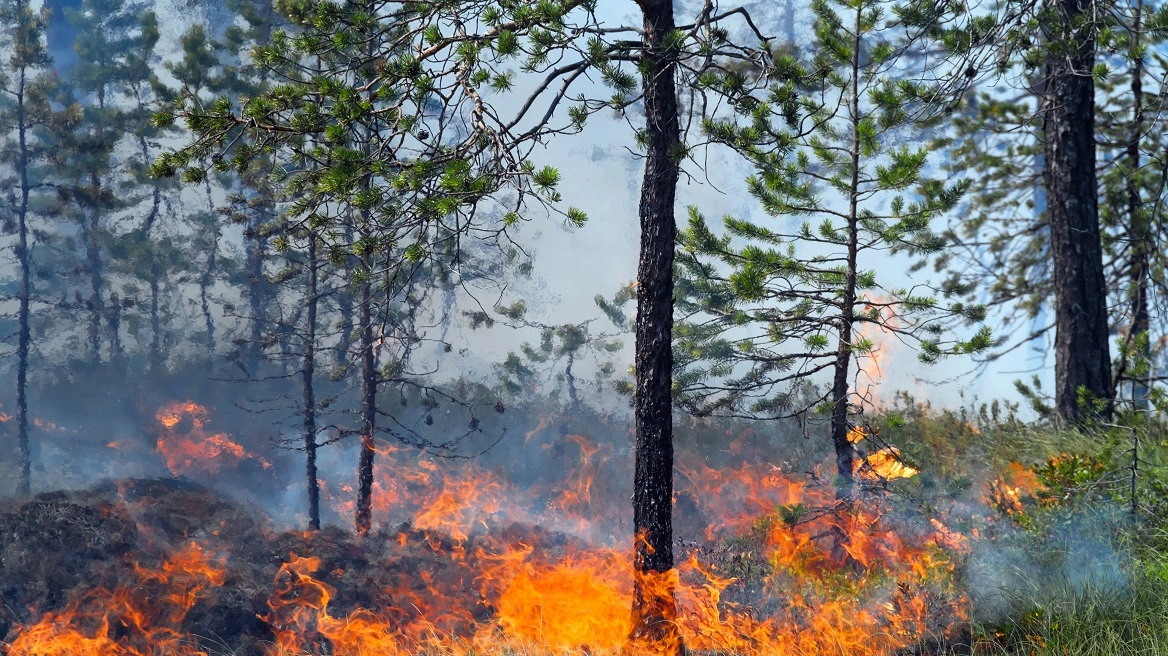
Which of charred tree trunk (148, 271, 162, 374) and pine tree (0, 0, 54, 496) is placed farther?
charred tree trunk (148, 271, 162, 374)

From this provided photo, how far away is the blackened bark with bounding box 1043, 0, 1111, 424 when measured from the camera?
9234 mm

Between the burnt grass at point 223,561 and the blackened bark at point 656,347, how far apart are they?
10.1 feet

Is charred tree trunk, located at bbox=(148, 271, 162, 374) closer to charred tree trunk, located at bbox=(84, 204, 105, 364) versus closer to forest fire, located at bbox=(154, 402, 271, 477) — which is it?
charred tree trunk, located at bbox=(84, 204, 105, 364)

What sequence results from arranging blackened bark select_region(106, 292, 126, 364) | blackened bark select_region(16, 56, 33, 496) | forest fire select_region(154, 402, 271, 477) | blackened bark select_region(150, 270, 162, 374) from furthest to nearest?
blackened bark select_region(150, 270, 162, 374) → blackened bark select_region(106, 292, 126, 364) → forest fire select_region(154, 402, 271, 477) → blackened bark select_region(16, 56, 33, 496)

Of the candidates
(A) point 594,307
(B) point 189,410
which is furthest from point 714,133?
(B) point 189,410

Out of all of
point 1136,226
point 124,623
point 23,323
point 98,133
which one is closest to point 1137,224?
point 1136,226

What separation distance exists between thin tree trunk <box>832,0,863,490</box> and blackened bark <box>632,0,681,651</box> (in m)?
3.24

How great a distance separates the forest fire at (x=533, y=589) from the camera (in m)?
6.74

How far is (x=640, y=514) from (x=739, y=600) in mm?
3195

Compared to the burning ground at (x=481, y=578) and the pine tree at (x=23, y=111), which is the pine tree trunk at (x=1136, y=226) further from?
the pine tree at (x=23, y=111)

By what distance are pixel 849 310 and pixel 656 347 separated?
11.8ft

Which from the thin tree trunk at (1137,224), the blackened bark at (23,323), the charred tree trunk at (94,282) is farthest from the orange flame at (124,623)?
the charred tree trunk at (94,282)

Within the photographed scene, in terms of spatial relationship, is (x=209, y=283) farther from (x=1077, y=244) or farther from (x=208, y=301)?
(x=1077, y=244)

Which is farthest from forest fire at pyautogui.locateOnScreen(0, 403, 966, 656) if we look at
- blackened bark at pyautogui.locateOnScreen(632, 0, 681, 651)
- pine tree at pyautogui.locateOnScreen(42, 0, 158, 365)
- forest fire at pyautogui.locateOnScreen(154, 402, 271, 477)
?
pine tree at pyautogui.locateOnScreen(42, 0, 158, 365)
